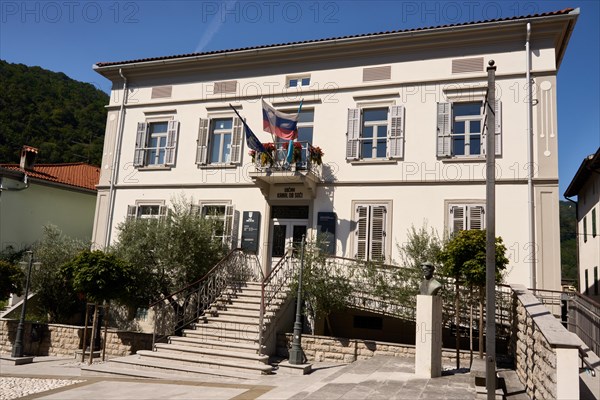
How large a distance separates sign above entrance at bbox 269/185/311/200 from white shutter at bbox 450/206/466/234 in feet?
13.7

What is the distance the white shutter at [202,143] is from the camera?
1612 centimetres

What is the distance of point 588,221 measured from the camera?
2191 cm

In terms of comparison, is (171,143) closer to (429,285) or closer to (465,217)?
(465,217)

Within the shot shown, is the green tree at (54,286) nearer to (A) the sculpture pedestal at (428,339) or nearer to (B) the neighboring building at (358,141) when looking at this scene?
(B) the neighboring building at (358,141)

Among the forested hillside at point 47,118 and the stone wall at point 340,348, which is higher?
the forested hillside at point 47,118

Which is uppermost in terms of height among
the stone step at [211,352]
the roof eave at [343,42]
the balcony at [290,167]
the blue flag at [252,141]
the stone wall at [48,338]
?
the roof eave at [343,42]

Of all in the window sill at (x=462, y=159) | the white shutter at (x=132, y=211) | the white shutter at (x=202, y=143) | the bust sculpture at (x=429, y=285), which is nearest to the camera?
the bust sculpture at (x=429, y=285)

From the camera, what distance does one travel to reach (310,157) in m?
14.4

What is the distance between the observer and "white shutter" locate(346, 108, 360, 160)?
14.4 m

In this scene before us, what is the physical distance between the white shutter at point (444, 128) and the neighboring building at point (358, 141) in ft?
0.10

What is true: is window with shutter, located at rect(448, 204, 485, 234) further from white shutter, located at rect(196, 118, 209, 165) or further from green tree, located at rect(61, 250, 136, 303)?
green tree, located at rect(61, 250, 136, 303)

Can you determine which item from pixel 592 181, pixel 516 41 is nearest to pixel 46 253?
pixel 516 41

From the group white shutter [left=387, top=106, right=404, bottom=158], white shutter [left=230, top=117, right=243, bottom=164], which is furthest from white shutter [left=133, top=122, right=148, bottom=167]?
white shutter [left=387, top=106, right=404, bottom=158]

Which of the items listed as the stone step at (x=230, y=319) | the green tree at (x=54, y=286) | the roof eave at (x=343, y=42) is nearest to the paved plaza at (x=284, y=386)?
the stone step at (x=230, y=319)
